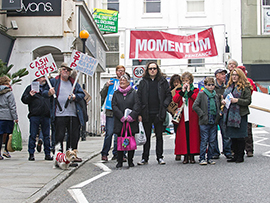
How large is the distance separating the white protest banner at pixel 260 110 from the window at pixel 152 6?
70.8ft

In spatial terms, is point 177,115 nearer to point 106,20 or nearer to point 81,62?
point 81,62

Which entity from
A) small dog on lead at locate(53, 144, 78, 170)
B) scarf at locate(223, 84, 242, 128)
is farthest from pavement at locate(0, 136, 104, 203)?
scarf at locate(223, 84, 242, 128)

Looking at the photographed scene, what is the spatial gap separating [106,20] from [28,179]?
49.7ft

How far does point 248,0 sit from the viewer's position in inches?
1178

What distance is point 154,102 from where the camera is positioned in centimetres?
891

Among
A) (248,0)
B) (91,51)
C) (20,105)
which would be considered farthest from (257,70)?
(20,105)

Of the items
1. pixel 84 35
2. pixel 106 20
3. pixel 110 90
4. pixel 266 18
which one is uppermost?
pixel 266 18

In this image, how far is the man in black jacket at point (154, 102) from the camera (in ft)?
29.0

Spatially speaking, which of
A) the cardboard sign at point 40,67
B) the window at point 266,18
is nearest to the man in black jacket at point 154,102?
the cardboard sign at point 40,67

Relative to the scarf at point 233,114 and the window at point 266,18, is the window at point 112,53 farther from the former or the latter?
the scarf at point 233,114

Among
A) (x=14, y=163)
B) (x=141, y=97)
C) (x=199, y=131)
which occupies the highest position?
(x=141, y=97)

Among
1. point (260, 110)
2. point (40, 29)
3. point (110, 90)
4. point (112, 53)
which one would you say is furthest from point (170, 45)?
point (112, 53)

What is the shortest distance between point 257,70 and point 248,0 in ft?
15.2

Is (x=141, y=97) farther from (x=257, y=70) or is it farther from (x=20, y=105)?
(x=257, y=70)
